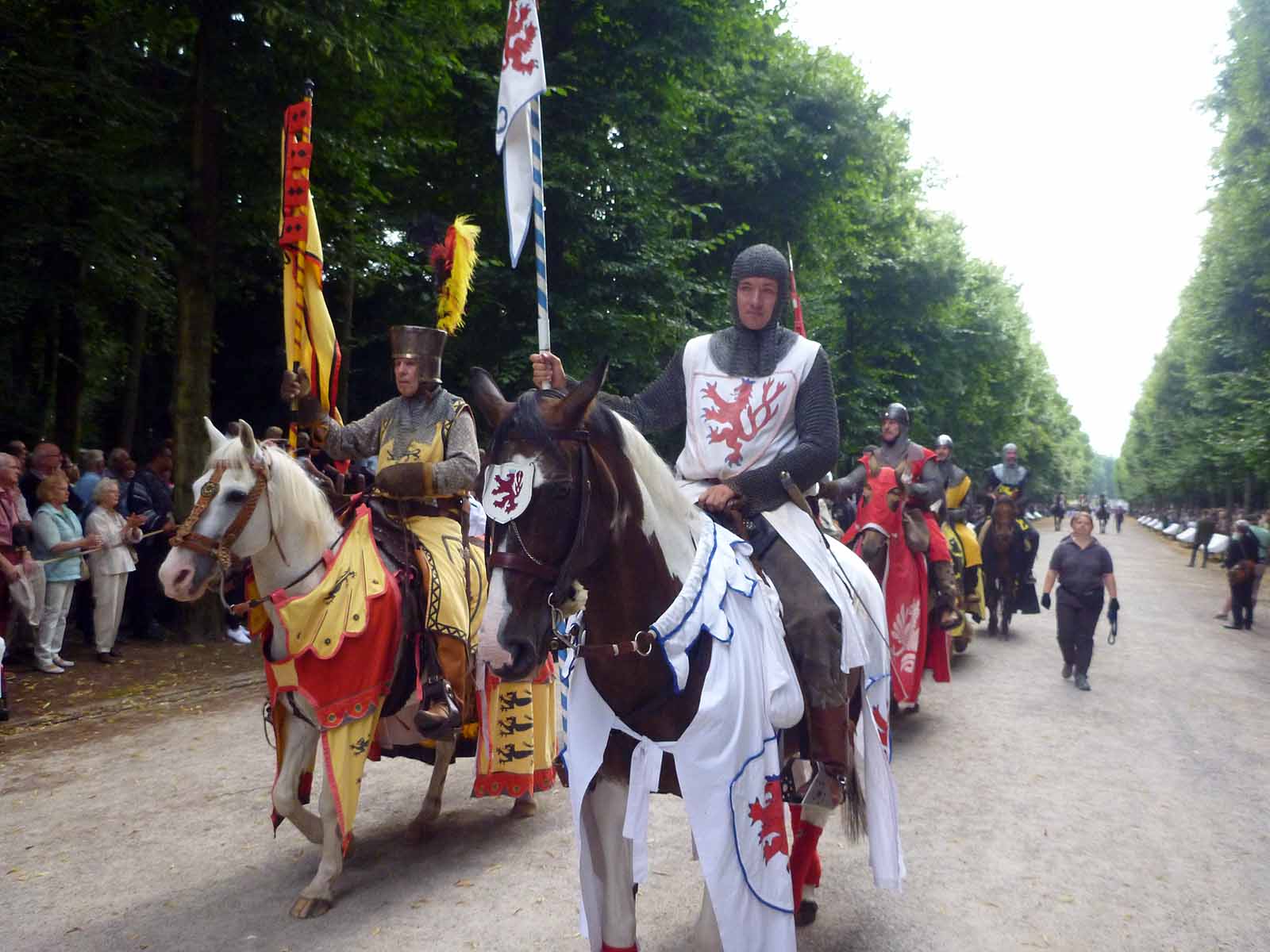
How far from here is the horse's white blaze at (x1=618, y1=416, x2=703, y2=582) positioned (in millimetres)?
3109

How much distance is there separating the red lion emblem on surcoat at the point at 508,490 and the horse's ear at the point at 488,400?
0.21 metres

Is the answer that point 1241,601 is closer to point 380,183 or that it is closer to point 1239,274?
point 1239,274

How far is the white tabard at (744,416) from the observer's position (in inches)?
144

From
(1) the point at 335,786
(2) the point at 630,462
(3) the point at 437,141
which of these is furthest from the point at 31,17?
(2) the point at 630,462

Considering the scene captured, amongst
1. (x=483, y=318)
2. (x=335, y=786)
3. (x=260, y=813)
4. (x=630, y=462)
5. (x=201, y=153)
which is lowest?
(x=260, y=813)

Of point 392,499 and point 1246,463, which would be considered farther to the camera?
point 1246,463

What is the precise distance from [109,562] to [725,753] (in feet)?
30.0

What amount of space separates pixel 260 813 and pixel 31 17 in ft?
31.8

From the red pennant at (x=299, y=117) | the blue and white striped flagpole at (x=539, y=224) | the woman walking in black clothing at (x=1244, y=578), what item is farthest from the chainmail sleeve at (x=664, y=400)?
the woman walking in black clothing at (x=1244, y=578)

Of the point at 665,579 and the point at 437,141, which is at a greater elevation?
the point at 437,141

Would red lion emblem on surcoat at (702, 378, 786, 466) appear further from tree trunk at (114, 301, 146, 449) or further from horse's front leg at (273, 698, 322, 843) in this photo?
tree trunk at (114, 301, 146, 449)

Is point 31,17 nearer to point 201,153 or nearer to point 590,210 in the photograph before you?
point 201,153

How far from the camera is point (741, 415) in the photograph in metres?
3.67

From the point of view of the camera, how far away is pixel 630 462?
309 centimetres
